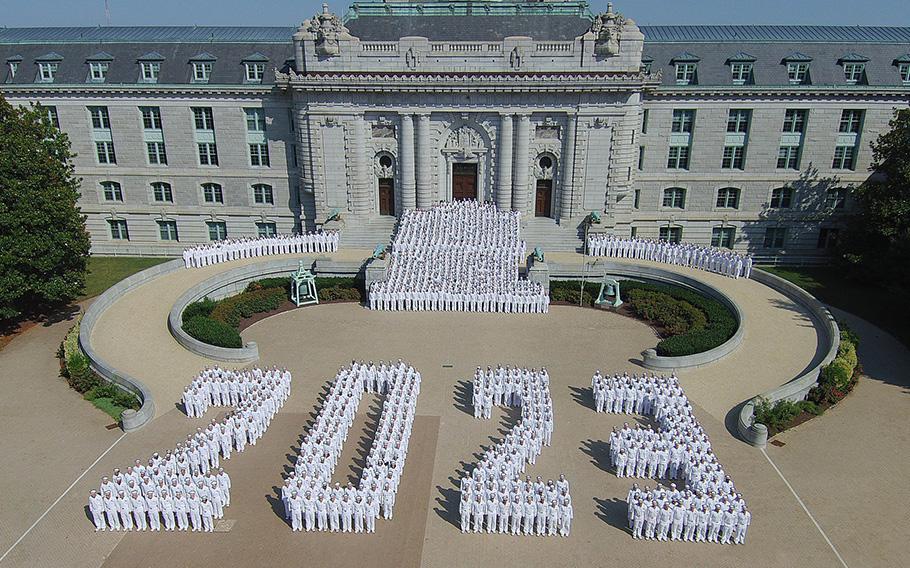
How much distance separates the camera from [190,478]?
22.7 m

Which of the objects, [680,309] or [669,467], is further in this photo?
[680,309]

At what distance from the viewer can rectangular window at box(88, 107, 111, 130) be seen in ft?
177

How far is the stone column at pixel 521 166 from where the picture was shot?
1964 inches

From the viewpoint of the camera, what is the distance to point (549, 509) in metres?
21.9

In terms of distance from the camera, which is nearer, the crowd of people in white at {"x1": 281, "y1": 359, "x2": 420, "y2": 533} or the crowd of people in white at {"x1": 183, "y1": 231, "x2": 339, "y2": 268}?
the crowd of people in white at {"x1": 281, "y1": 359, "x2": 420, "y2": 533}

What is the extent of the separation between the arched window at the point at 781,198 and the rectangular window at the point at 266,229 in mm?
43055

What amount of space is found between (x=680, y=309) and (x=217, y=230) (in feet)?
130

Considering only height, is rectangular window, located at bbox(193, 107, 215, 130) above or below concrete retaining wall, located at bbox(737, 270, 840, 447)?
above

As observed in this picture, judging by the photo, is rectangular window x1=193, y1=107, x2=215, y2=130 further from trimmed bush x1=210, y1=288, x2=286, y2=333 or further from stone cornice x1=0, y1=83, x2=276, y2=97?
trimmed bush x1=210, y1=288, x2=286, y2=333

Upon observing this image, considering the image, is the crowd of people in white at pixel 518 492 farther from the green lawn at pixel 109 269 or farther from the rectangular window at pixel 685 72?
the rectangular window at pixel 685 72

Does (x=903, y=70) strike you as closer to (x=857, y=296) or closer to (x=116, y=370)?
(x=857, y=296)

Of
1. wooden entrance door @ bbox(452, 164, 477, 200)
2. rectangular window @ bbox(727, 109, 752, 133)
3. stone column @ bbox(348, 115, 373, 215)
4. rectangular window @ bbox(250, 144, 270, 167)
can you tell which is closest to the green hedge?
wooden entrance door @ bbox(452, 164, 477, 200)

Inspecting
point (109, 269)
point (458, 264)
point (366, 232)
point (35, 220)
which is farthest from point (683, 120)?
point (109, 269)

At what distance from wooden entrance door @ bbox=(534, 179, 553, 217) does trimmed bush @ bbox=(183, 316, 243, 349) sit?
87.9 ft
